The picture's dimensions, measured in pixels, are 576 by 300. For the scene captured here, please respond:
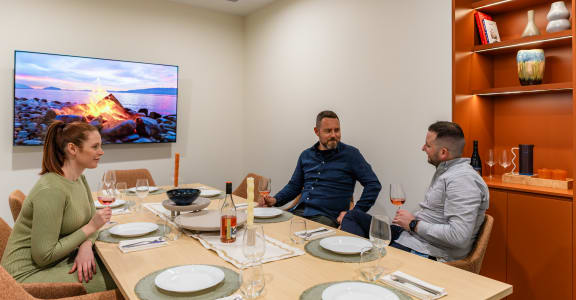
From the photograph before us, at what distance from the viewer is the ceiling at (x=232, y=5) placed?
14.9 ft

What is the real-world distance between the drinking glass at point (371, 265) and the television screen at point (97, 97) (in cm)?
340

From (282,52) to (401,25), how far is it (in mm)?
1678

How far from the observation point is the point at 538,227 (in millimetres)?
2377

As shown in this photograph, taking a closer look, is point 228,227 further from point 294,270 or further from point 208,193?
point 208,193

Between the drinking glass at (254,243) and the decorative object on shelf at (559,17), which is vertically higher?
the decorative object on shelf at (559,17)

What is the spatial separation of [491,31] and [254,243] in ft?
8.55

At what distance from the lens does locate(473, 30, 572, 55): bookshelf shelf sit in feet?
7.88

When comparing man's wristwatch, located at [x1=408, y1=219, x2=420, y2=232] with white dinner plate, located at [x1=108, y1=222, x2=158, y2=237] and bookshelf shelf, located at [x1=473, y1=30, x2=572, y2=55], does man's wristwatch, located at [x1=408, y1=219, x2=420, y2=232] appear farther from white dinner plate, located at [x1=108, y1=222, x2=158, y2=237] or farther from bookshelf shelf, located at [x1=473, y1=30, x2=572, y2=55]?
bookshelf shelf, located at [x1=473, y1=30, x2=572, y2=55]

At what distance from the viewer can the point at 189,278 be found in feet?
4.22

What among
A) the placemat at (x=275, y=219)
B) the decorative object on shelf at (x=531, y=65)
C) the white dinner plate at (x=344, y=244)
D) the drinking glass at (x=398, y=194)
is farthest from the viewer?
the decorative object on shelf at (x=531, y=65)

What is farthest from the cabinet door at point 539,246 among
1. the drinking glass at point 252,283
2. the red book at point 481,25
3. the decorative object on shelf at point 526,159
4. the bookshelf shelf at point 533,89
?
the drinking glass at point 252,283

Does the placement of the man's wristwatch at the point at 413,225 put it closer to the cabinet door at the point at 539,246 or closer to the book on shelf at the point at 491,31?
the cabinet door at the point at 539,246

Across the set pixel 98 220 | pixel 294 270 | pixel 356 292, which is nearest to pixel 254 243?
pixel 294 270

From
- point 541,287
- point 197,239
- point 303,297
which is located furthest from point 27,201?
point 541,287
